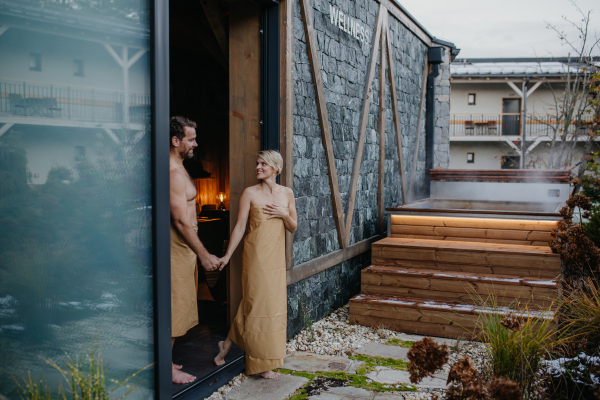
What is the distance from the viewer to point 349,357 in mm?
4219

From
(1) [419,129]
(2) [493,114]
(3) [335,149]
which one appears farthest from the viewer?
(2) [493,114]

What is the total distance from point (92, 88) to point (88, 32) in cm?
27

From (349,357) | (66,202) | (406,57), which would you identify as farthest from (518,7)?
(66,202)

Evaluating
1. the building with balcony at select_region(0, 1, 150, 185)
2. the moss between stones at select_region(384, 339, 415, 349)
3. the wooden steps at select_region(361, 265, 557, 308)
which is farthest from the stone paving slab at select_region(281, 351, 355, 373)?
the building with balcony at select_region(0, 1, 150, 185)

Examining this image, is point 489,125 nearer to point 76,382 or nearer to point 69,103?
point 69,103

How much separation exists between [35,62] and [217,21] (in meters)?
2.53

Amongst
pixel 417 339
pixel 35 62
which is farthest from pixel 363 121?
pixel 35 62

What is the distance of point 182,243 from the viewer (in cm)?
340

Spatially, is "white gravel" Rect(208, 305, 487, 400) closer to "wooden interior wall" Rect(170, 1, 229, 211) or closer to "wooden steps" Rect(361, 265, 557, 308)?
"wooden steps" Rect(361, 265, 557, 308)

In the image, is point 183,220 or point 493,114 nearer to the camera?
point 183,220

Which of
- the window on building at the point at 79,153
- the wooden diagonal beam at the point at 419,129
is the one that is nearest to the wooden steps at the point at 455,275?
the wooden diagonal beam at the point at 419,129

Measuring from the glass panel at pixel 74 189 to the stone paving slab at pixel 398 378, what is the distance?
1.69 meters

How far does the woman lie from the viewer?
11.8 feet

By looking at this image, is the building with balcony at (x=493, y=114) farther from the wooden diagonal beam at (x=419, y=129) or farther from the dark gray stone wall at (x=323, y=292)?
the dark gray stone wall at (x=323, y=292)
